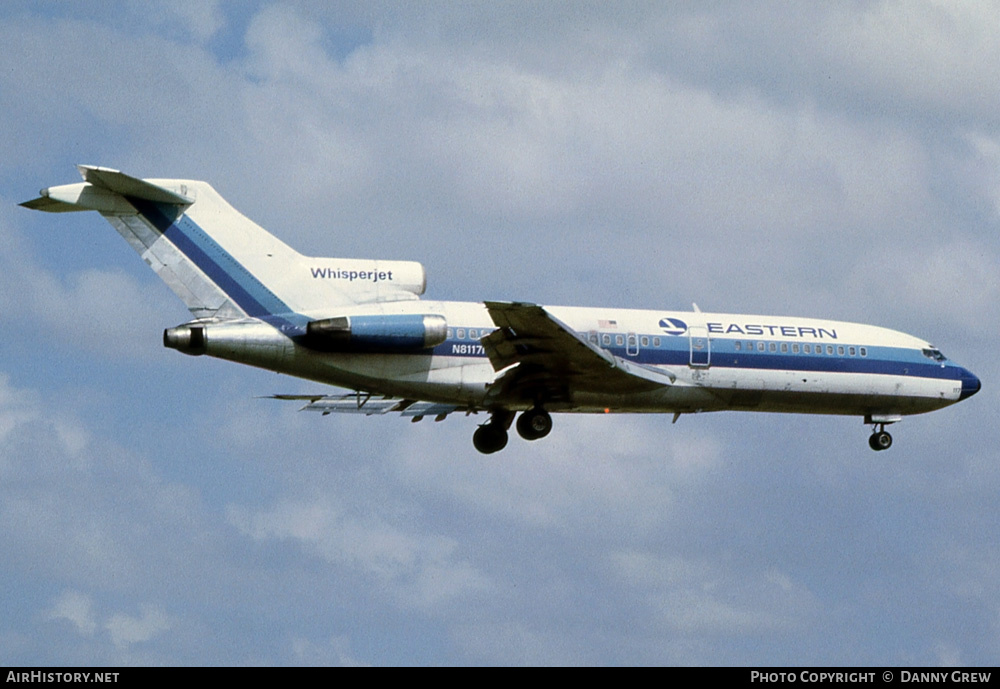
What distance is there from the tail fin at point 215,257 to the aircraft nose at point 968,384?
57.4ft

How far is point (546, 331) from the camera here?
118 feet

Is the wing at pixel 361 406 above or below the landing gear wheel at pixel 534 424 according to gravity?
above

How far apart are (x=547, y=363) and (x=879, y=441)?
38.0 feet

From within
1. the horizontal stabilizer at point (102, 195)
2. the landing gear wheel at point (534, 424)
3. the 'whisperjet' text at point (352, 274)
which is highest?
the horizontal stabilizer at point (102, 195)

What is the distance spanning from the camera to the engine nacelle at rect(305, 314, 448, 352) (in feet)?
117

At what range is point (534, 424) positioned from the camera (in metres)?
38.5

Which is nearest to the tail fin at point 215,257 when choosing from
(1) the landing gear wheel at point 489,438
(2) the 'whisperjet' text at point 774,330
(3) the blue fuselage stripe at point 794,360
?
(3) the blue fuselage stripe at point 794,360

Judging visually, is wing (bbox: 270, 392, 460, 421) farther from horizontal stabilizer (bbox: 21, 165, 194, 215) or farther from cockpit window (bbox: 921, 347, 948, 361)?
cockpit window (bbox: 921, 347, 948, 361)

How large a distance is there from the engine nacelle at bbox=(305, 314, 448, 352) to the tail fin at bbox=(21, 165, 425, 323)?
1.12 m

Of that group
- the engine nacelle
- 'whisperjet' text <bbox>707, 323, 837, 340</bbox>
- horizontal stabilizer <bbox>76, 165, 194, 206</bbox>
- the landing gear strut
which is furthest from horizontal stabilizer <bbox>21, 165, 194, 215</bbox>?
the landing gear strut

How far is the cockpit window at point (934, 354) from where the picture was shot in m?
43.2

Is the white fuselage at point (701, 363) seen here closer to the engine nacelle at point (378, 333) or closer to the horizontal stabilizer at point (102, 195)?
the engine nacelle at point (378, 333)
